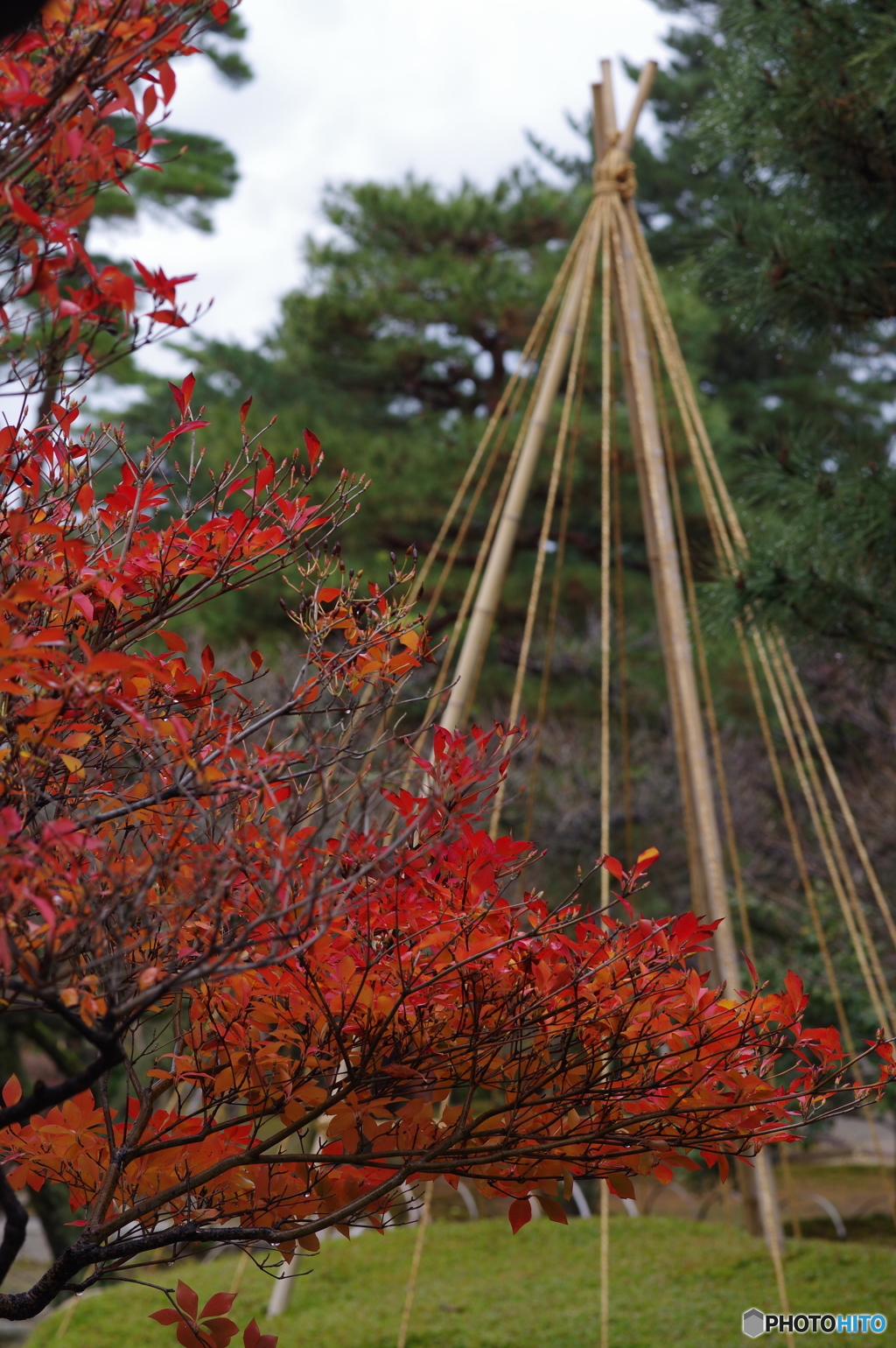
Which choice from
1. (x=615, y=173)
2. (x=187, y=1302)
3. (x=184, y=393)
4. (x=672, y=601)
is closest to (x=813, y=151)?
(x=615, y=173)

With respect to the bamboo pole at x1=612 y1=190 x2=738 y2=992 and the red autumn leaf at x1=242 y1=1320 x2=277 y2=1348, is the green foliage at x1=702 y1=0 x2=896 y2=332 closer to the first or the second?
the bamboo pole at x1=612 y1=190 x2=738 y2=992

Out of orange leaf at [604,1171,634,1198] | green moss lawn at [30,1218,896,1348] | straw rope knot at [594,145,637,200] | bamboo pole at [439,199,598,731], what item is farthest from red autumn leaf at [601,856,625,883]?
straw rope knot at [594,145,637,200]

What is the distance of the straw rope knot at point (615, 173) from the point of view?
9.25 feet

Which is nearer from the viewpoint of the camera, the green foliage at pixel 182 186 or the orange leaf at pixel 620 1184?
the orange leaf at pixel 620 1184

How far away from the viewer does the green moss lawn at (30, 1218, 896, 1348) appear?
2.76 meters

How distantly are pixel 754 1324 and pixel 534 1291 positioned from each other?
0.88 meters

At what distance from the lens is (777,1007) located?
98cm

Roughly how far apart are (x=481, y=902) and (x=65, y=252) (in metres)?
0.63

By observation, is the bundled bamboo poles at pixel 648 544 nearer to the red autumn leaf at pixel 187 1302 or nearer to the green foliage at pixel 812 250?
the green foliage at pixel 812 250

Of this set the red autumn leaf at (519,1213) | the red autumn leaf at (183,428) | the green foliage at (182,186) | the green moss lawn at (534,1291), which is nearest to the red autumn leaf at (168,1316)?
the red autumn leaf at (519,1213)

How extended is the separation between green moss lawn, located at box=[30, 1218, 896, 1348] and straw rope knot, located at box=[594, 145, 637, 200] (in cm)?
290

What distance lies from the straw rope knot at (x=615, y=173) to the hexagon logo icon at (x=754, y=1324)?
2784 mm

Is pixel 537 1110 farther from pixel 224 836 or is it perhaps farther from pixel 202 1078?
pixel 224 836

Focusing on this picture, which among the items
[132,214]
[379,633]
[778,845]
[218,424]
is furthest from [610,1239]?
[132,214]
